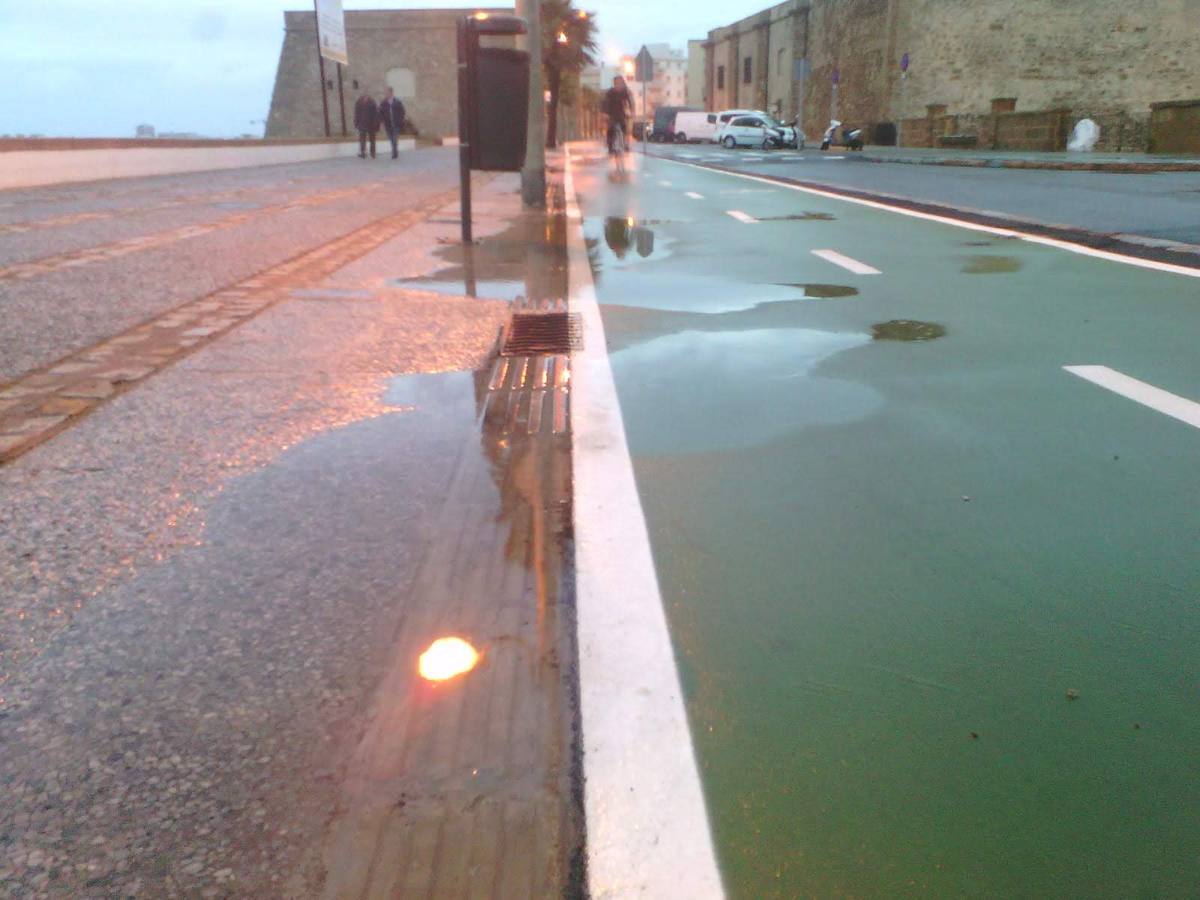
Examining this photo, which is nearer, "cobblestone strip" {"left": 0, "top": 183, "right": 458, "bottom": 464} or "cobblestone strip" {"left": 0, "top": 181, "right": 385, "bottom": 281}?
"cobblestone strip" {"left": 0, "top": 183, "right": 458, "bottom": 464}

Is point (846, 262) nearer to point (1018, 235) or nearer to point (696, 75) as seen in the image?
point (1018, 235)

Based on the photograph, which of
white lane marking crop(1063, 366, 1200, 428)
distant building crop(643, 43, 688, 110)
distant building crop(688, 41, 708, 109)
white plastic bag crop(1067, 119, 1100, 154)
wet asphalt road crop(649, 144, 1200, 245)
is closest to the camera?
white lane marking crop(1063, 366, 1200, 428)

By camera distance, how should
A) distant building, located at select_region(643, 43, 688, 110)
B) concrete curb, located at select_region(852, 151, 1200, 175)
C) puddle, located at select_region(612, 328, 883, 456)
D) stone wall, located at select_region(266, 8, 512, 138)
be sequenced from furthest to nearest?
distant building, located at select_region(643, 43, 688, 110)
stone wall, located at select_region(266, 8, 512, 138)
concrete curb, located at select_region(852, 151, 1200, 175)
puddle, located at select_region(612, 328, 883, 456)

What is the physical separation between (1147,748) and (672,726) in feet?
2.70

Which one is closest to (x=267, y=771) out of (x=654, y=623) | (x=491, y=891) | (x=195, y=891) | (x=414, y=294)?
(x=195, y=891)

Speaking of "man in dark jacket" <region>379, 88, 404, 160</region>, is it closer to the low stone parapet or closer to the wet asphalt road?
the low stone parapet

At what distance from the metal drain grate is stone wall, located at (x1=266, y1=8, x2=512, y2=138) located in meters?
67.4

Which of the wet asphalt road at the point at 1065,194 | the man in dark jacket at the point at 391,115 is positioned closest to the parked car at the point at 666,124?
the man in dark jacket at the point at 391,115

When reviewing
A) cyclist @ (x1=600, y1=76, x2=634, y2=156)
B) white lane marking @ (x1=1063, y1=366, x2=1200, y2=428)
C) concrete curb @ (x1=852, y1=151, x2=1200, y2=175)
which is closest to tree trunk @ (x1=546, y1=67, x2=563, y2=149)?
cyclist @ (x1=600, y1=76, x2=634, y2=156)

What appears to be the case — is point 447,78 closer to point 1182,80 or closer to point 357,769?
point 1182,80

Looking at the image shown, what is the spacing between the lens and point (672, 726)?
6.02 feet

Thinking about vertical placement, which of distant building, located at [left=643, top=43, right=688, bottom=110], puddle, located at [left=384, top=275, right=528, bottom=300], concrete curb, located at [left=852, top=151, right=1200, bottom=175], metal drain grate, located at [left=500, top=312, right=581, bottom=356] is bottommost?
metal drain grate, located at [left=500, top=312, right=581, bottom=356]

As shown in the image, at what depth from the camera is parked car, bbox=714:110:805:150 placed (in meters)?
45.6

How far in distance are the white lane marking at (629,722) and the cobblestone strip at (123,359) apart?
1.99 meters
